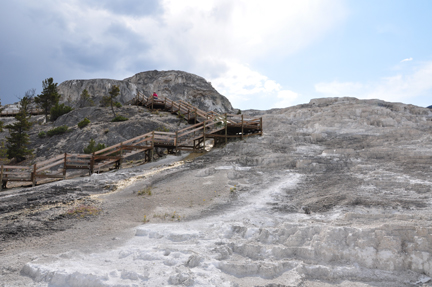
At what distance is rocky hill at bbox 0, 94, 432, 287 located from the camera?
5.87 metres

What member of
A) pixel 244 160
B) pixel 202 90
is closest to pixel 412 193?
pixel 244 160

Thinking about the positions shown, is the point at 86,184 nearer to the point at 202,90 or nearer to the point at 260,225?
the point at 260,225

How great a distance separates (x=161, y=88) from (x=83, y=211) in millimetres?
48009

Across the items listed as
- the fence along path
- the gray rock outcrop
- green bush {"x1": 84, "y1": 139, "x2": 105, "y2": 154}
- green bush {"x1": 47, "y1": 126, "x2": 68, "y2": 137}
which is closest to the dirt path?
the fence along path

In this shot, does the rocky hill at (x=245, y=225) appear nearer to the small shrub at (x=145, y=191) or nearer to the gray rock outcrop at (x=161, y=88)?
the small shrub at (x=145, y=191)

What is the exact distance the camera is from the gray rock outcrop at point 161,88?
178 feet

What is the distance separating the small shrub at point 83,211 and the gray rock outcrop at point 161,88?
43152 millimetres

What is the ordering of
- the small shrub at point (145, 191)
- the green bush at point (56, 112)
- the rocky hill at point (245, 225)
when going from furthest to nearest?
the green bush at point (56, 112)
the small shrub at point (145, 191)
the rocky hill at point (245, 225)

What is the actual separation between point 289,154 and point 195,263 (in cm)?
1213

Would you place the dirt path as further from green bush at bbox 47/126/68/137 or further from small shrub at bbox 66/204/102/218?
green bush at bbox 47/126/68/137

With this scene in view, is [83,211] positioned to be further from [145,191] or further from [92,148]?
[92,148]

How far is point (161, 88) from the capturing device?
56188 mm

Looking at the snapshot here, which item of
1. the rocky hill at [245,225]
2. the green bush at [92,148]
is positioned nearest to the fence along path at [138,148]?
the green bush at [92,148]

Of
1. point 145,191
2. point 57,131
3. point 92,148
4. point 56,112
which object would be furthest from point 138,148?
point 56,112
